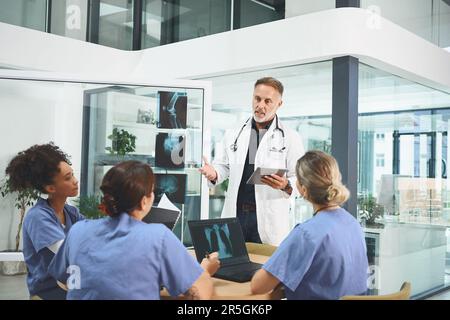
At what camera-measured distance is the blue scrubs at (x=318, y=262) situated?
65.6 inches

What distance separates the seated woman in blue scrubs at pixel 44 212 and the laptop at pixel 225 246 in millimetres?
601

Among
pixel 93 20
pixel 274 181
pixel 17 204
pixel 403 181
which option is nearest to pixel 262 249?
pixel 274 181

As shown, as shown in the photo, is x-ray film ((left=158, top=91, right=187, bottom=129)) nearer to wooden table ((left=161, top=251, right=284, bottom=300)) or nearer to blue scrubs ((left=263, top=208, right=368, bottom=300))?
wooden table ((left=161, top=251, right=284, bottom=300))

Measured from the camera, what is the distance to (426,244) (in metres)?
4.43

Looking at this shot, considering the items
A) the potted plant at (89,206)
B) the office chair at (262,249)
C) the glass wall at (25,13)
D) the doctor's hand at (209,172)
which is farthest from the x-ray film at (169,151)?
the glass wall at (25,13)

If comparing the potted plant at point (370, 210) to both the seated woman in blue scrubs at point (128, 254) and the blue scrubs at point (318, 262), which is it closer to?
the blue scrubs at point (318, 262)

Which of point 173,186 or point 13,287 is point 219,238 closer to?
point 173,186

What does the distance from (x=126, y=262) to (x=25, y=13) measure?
3307 millimetres

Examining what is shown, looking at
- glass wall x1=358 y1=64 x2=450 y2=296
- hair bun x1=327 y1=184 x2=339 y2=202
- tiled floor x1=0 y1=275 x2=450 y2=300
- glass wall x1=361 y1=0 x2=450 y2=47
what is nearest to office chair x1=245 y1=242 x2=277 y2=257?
hair bun x1=327 y1=184 x2=339 y2=202

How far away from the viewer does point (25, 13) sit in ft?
13.1

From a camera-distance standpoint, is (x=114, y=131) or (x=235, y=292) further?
(x=114, y=131)

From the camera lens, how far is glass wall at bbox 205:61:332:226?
3602 millimetres

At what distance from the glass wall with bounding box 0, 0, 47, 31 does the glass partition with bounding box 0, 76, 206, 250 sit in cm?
115

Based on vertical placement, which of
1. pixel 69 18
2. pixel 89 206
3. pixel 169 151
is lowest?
pixel 89 206
